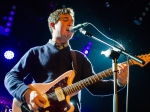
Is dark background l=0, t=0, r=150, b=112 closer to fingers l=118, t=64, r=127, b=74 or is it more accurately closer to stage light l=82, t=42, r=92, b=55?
stage light l=82, t=42, r=92, b=55

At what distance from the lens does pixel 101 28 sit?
5.70 metres

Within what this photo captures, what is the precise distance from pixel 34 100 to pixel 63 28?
945 mm

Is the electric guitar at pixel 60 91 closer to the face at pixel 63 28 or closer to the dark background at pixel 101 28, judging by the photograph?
the face at pixel 63 28

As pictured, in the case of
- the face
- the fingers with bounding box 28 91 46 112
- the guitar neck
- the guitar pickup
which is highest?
the face

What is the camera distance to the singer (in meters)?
2.62

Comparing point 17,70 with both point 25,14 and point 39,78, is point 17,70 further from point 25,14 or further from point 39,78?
point 25,14

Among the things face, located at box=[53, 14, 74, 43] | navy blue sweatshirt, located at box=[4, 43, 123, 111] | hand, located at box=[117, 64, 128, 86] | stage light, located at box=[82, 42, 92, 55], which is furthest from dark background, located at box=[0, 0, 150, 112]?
hand, located at box=[117, 64, 128, 86]

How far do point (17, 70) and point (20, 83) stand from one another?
199 millimetres

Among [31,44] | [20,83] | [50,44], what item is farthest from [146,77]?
[20,83]

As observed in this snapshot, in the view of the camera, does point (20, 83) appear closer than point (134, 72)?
Yes

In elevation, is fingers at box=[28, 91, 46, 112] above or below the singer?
below

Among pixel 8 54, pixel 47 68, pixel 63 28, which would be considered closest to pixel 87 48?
pixel 8 54

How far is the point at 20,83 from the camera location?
273 centimetres

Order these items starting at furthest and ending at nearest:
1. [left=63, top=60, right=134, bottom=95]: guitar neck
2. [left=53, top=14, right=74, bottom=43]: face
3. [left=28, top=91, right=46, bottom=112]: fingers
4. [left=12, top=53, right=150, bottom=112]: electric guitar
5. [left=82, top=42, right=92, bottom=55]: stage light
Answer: [left=82, top=42, right=92, bottom=55]: stage light
[left=53, top=14, right=74, bottom=43]: face
[left=63, top=60, right=134, bottom=95]: guitar neck
[left=12, top=53, right=150, bottom=112]: electric guitar
[left=28, top=91, right=46, bottom=112]: fingers
